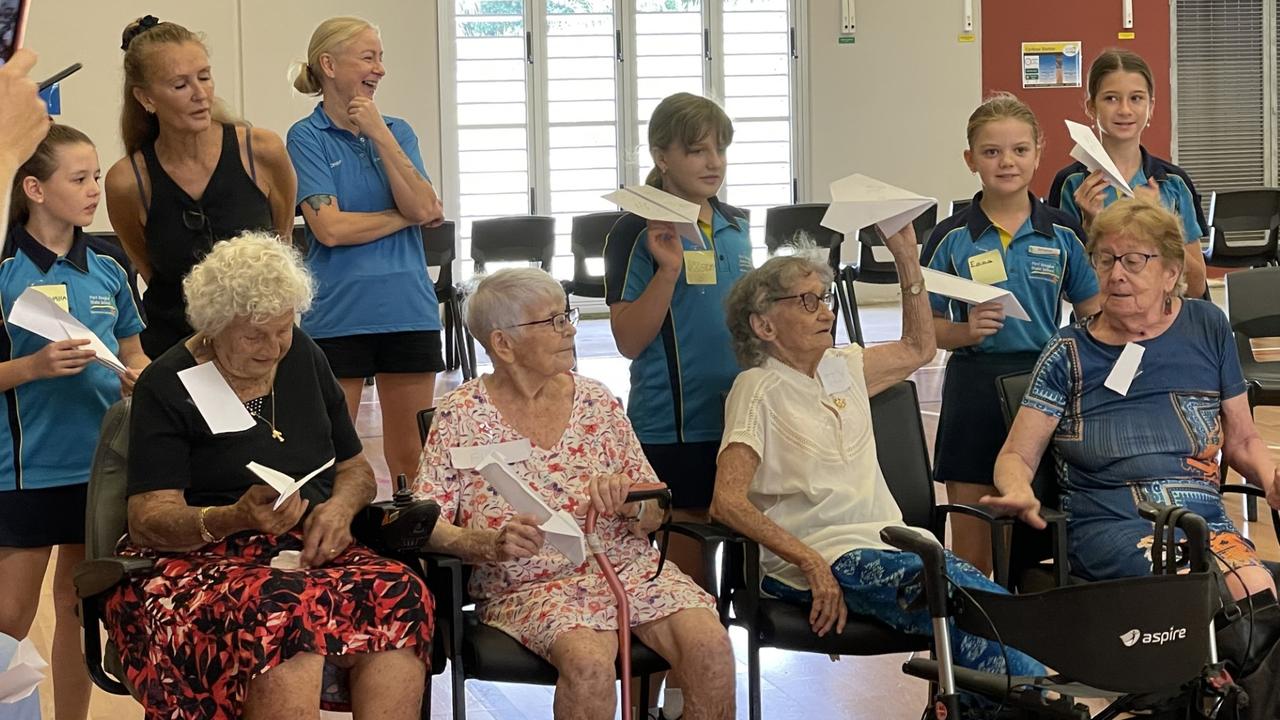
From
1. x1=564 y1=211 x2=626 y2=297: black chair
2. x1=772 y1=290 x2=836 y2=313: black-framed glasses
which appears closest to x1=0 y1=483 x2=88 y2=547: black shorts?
x1=772 y1=290 x2=836 y2=313: black-framed glasses

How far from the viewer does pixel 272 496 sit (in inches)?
99.1

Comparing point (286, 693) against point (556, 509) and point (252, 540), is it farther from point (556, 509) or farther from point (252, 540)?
point (556, 509)

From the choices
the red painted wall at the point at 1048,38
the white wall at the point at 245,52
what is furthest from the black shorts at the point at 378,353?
the red painted wall at the point at 1048,38

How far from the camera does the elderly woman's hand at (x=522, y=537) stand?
8.64 feet

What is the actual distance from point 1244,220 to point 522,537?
7.83 metres

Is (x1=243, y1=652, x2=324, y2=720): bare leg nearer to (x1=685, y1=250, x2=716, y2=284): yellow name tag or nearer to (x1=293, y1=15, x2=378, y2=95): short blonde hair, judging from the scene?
(x1=685, y1=250, x2=716, y2=284): yellow name tag

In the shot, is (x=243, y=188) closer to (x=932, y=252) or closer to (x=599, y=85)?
(x=932, y=252)

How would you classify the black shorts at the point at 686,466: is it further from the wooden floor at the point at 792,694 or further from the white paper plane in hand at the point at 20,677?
the white paper plane in hand at the point at 20,677

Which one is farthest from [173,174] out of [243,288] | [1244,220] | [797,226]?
[1244,220]

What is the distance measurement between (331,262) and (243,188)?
1.05 ft

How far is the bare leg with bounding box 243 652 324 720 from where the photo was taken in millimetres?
2449

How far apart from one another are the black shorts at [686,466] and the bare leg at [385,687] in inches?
33.3

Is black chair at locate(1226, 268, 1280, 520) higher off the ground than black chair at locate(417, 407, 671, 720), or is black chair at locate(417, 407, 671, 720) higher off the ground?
black chair at locate(1226, 268, 1280, 520)

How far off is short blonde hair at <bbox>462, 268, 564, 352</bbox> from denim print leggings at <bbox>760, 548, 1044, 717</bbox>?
0.81 meters
